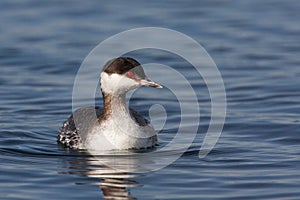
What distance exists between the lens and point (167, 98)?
64.2 feet

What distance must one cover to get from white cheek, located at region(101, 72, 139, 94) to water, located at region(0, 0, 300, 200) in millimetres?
1173

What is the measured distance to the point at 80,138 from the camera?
627 inches

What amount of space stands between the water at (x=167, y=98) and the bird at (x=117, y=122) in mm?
361

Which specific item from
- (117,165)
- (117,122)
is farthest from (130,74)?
(117,165)

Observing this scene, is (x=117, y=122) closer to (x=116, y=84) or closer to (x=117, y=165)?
(x=116, y=84)

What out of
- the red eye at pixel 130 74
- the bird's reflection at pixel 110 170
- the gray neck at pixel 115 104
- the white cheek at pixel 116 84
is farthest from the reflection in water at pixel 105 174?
the red eye at pixel 130 74

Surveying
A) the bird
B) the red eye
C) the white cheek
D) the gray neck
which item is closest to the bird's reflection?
the bird

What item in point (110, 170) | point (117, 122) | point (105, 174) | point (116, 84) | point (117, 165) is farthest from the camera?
point (117, 122)

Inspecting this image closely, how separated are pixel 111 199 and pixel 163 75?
8.76m

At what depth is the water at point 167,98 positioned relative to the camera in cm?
1369

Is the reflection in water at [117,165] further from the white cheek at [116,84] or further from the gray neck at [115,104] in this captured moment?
the white cheek at [116,84]

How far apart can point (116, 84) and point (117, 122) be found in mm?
634

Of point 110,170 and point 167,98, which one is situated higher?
point 167,98

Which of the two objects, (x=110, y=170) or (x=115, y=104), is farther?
(x=115, y=104)
